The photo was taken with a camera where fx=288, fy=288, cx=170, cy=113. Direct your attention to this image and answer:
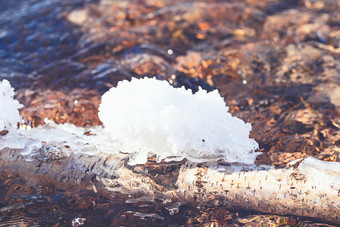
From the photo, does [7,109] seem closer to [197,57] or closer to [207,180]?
[207,180]

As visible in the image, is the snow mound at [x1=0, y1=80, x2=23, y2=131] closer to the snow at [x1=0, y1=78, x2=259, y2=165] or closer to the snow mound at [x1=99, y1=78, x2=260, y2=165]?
the snow at [x1=0, y1=78, x2=259, y2=165]

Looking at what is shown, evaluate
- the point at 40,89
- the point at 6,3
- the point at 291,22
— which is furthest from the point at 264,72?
the point at 6,3

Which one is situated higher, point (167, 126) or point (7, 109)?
point (7, 109)

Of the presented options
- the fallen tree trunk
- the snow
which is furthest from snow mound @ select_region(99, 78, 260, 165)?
the fallen tree trunk

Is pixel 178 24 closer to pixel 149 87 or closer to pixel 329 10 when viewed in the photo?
pixel 329 10

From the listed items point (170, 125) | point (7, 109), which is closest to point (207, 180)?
point (170, 125)

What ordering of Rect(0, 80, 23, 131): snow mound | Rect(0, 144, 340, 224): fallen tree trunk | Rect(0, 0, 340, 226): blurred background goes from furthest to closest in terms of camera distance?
Rect(0, 0, 340, 226): blurred background < Rect(0, 80, 23, 131): snow mound < Rect(0, 144, 340, 224): fallen tree trunk
